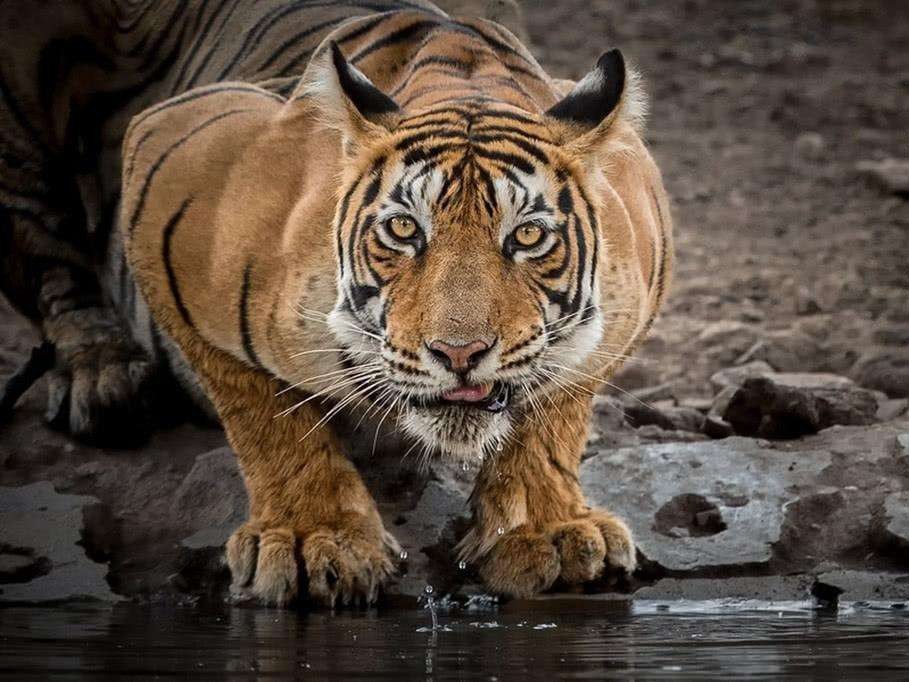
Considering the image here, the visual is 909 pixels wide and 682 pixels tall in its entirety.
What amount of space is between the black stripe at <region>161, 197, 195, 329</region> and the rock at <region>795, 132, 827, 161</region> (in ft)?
18.7

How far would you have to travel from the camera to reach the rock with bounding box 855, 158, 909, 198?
905cm

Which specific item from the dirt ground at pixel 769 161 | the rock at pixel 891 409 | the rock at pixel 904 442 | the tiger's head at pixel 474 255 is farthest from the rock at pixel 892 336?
the tiger's head at pixel 474 255

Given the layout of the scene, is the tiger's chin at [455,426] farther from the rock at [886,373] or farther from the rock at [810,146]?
the rock at [810,146]

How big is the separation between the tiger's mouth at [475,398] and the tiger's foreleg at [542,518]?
35 cm

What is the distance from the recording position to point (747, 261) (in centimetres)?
823

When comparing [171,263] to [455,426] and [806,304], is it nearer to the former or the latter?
[455,426]

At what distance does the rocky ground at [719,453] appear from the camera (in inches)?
175

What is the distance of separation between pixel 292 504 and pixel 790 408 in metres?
1.42

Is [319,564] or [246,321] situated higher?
[246,321]

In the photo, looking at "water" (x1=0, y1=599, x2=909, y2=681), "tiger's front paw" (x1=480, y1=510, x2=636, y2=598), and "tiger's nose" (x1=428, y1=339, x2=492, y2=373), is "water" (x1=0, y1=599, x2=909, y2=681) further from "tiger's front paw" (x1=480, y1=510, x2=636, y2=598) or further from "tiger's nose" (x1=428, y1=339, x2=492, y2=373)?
"tiger's nose" (x1=428, y1=339, x2=492, y2=373)

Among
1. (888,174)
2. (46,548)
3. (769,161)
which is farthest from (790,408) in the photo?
(769,161)

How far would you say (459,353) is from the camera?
3.82m

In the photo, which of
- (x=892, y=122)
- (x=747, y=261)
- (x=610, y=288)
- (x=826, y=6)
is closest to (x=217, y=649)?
(x=610, y=288)

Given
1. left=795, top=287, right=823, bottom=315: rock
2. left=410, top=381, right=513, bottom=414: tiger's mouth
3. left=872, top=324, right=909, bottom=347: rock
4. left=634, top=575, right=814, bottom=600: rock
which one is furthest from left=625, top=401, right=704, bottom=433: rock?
left=795, top=287, right=823, bottom=315: rock
